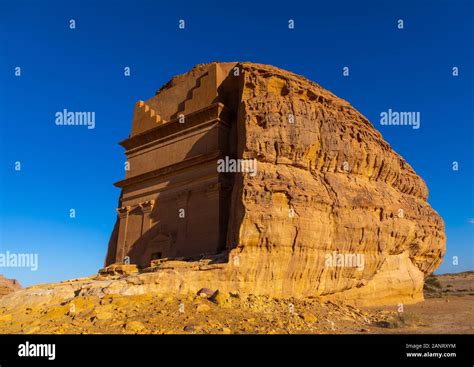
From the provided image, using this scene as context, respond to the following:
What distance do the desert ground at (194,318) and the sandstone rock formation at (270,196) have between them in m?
1.32

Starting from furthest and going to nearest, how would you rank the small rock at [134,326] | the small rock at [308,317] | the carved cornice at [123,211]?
1. the carved cornice at [123,211]
2. the small rock at [308,317]
3. the small rock at [134,326]

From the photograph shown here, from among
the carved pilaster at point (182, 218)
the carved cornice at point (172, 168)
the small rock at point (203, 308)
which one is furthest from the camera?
the carved pilaster at point (182, 218)

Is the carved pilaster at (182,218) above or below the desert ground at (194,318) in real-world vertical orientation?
above

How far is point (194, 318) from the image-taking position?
9.88 metres

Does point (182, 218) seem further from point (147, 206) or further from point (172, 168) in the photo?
point (147, 206)

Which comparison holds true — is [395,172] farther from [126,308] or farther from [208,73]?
[126,308]

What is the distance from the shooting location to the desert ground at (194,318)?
922 centimetres

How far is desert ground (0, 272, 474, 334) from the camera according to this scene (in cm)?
922

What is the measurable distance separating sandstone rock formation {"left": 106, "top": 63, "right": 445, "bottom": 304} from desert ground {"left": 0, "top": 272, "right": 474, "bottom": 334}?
1.32 m

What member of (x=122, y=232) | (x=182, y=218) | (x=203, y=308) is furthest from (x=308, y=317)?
(x=122, y=232)

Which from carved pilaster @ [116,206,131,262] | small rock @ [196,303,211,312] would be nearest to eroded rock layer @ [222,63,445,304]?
small rock @ [196,303,211,312]

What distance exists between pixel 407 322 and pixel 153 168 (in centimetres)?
1477

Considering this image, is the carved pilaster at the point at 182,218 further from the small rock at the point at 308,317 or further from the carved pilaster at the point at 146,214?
the small rock at the point at 308,317

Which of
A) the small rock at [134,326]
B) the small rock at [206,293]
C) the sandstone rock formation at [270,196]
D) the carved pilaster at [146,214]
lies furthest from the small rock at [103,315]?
the carved pilaster at [146,214]
